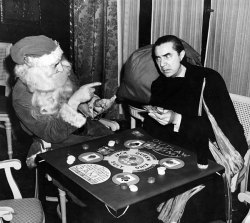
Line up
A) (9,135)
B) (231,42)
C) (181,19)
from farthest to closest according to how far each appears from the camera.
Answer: (181,19), (9,135), (231,42)

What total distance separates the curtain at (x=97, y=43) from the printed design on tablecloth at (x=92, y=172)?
331 centimetres

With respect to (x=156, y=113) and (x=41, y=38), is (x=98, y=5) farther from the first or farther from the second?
(x=156, y=113)

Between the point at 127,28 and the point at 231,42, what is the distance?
6.36 ft

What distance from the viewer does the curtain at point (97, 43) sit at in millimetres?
5008

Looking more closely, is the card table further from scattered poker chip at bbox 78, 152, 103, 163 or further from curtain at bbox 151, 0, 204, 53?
curtain at bbox 151, 0, 204, 53

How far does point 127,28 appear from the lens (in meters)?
5.21

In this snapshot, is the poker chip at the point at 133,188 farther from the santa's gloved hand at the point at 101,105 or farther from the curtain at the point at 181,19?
the curtain at the point at 181,19

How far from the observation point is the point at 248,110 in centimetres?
286

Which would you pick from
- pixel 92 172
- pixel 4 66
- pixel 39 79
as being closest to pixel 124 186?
pixel 92 172

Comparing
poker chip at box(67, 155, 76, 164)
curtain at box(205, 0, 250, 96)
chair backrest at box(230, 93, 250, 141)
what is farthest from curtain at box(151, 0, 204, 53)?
poker chip at box(67, 155, 76, 164)

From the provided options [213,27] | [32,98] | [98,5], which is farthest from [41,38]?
[98,5]

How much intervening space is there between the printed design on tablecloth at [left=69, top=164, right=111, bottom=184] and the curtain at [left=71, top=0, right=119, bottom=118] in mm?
3313

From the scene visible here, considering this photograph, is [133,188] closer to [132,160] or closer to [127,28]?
[132,160]

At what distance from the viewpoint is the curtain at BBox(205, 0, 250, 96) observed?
11.6 ft
